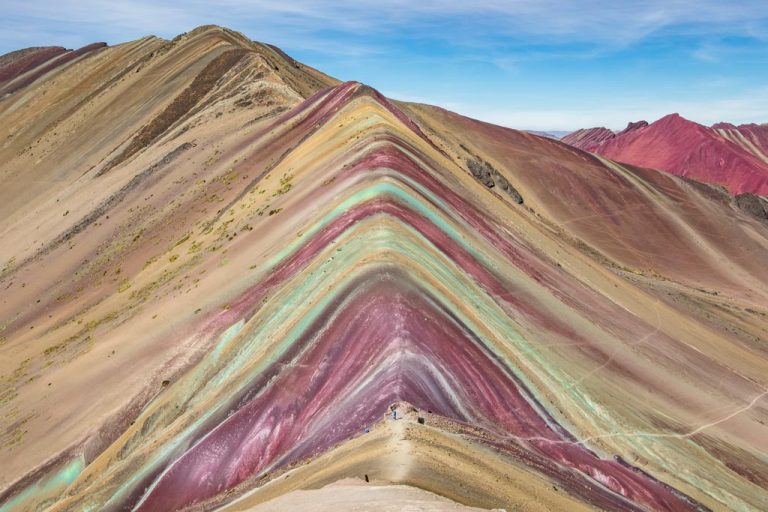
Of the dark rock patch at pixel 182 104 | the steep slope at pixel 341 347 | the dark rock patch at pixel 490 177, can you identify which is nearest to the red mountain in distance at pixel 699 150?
the dark rock patch at pixel 490 177

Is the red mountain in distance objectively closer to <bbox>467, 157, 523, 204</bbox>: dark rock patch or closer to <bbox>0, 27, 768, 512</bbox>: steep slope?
<bbox>467, 157, 523, 204</bbox>: dark rock patch

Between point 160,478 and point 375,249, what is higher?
point 375,249

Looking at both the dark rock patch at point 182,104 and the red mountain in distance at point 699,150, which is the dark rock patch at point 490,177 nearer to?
the dark rock patch at point 182,104

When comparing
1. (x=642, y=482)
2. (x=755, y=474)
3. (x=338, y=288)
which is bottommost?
(x=755, y=474)

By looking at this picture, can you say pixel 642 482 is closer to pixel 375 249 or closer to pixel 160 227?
pixel 375 249

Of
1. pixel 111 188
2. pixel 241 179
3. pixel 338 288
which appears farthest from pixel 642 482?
pixel 111 188

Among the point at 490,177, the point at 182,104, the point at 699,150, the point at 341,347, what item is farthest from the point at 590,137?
the point at 341,347

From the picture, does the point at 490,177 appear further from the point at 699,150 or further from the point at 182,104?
the point at 699,150
